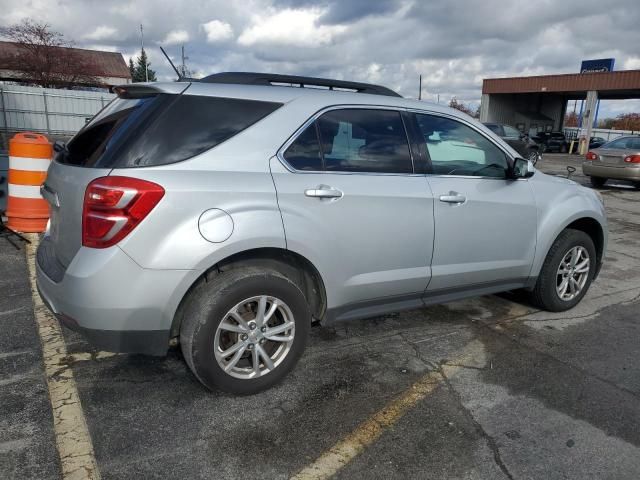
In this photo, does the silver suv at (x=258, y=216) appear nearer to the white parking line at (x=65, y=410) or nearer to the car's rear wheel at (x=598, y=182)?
the white parking line at (x=65, y=410)

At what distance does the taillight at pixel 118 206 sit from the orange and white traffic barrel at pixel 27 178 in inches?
166

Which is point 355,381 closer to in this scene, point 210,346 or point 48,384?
point 210,346

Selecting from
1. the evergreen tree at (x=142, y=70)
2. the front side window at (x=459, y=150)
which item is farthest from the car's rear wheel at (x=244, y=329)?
the evergreen tree at (x=142, y=70)

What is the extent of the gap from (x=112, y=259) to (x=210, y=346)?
0.67m

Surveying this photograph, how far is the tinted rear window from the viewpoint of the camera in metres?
2.63

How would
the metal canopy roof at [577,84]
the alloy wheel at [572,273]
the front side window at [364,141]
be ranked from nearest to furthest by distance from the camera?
the front side window at [364,141] < the alloy wheel at [572,273] < the metal canopy roof at [577,84]

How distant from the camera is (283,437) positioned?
2607 millimetres

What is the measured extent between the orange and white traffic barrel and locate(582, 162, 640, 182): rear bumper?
13.0 m

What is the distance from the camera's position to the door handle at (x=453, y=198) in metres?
3.47

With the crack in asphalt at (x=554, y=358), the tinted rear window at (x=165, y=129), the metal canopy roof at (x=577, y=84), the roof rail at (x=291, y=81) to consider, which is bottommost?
the crack in asphalt at (x=554, y=358)

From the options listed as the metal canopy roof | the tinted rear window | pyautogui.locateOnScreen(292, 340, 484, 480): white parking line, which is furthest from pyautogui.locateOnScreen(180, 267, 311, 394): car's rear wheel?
the metal canopy roof

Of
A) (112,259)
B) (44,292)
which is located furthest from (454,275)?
(44,292)

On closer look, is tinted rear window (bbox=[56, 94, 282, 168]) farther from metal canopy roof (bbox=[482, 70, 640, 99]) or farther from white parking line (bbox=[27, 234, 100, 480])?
metal canopy roof (bbox=[482, 70, 640, 99])

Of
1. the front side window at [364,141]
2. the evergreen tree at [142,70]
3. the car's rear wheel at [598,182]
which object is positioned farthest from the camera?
the evergreen tree at [142,70]
